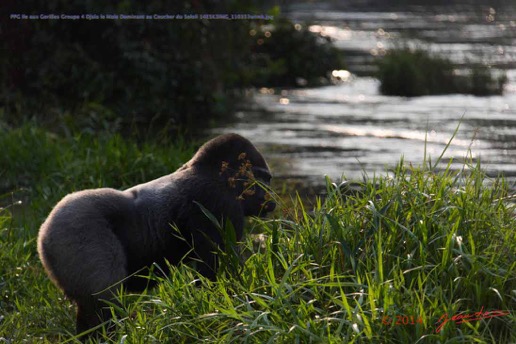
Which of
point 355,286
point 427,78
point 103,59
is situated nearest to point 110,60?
point 103,59

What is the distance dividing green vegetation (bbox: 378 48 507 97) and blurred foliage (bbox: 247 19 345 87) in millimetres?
2154

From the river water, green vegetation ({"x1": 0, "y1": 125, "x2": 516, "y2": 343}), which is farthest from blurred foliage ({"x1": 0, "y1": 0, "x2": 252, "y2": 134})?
green vegetation ({"x1": 0, "y1": 125, "x2": 516, "y2": 343})

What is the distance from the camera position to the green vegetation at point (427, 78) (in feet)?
61.5

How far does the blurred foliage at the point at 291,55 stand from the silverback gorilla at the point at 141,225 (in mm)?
13989

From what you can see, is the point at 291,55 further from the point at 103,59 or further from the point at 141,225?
the point at 141,225

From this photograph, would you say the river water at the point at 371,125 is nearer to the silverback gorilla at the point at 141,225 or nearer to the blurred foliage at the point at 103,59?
the silverback gorilla at the point at 141,225

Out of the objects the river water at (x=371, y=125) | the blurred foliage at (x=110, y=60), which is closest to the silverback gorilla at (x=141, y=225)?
the river water at (x=371, y=125)

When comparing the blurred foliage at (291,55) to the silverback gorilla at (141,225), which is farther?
the blurred foliage at (291,55)

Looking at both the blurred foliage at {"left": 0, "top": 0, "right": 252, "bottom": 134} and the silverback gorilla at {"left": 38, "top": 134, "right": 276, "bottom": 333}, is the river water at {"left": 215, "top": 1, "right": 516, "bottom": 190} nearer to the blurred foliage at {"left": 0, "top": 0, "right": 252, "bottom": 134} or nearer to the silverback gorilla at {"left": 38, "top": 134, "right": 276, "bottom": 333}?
the silverback gorilla at {"left": 38, "top": 134, "right": 276, "bottom": 333}

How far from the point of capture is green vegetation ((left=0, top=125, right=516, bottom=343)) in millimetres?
4688

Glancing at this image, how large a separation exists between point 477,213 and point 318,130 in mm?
9462

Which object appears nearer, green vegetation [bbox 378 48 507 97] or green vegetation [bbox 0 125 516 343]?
green vegetation [bbox 0 125 516 343]

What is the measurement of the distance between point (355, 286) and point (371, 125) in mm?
10571

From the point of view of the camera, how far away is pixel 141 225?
20.1 ft
